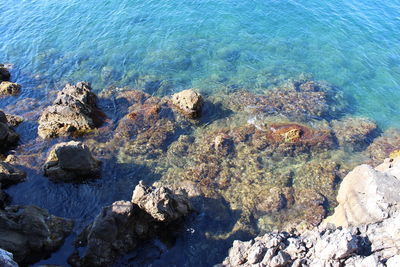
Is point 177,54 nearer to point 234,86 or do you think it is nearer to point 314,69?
point 234,86

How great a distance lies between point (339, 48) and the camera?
37.6 meters

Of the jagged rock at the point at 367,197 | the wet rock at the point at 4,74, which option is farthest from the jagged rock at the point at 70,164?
the wet rock at the point at 4,74

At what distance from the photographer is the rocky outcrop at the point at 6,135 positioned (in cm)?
2422

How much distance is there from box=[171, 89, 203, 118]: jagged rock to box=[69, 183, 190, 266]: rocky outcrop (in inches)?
443

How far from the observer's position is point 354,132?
28156 millimetres

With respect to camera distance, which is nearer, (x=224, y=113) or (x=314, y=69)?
(x=224, y=113)

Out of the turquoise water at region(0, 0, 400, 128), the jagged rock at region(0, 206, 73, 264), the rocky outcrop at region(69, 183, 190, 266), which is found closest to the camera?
the jagged rock at region(0, 206, 73, 264)

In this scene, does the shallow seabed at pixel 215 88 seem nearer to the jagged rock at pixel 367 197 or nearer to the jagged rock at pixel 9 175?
the jagged rock at pixel 9 175

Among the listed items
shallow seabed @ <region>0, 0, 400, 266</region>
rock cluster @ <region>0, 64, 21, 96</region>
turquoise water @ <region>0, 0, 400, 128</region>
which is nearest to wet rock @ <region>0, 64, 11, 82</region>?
rock cluster @ <region>0, 64, 21, 96</region>

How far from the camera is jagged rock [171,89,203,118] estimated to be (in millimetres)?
28281

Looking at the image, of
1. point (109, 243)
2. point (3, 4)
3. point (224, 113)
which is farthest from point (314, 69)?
point (3, 4)

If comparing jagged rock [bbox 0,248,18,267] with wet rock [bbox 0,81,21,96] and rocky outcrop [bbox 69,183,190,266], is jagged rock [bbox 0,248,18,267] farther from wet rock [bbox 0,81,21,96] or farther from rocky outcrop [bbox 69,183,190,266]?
wet rock [bbox 0,81,21,96]

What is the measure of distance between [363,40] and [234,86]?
18168 millimetres

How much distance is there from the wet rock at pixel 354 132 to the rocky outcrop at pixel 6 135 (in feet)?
89.4
